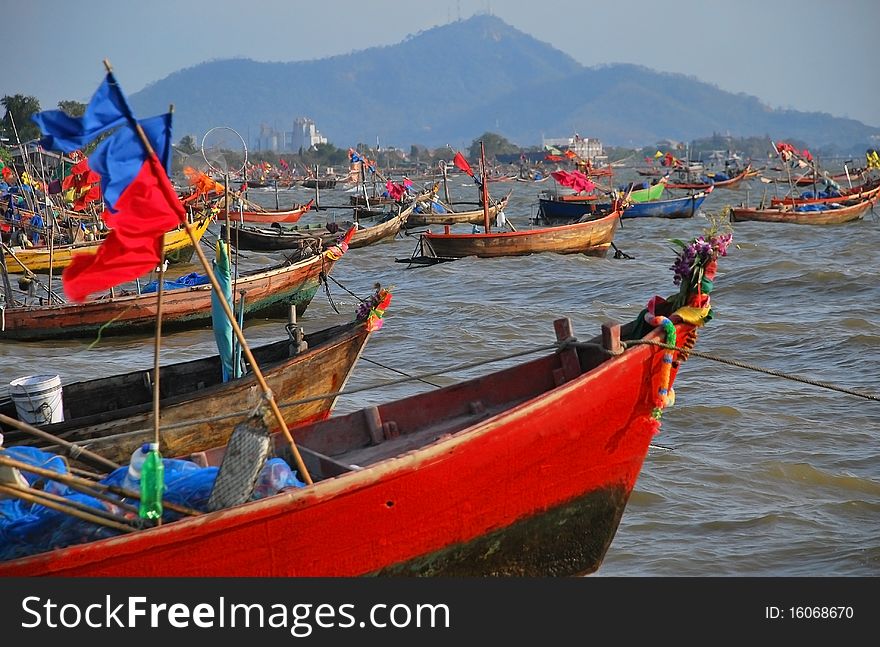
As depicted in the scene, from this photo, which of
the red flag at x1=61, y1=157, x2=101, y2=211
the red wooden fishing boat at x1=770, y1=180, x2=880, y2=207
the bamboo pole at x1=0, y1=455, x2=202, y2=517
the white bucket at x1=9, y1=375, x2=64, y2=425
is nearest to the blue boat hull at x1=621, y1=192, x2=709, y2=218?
the red wooden fishing boat at x1=770, y1=180, x2=880, y2=207

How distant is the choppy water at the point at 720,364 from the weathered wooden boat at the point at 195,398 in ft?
5.31

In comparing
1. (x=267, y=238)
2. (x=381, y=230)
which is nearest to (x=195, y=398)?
(x=267, y=238)

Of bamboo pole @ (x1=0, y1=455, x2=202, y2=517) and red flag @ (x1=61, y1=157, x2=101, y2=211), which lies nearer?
bamboo pole @ (x1=0, y1=455, x2=202, y2=517)

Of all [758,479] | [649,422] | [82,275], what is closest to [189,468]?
[82,275]

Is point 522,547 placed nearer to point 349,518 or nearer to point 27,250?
point 349,518

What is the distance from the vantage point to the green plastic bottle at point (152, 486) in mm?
4996

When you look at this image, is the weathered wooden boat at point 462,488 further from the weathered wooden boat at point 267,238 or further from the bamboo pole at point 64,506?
the weathered wooden boat at point 267,238

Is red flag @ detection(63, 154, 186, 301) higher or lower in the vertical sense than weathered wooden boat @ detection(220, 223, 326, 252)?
higher

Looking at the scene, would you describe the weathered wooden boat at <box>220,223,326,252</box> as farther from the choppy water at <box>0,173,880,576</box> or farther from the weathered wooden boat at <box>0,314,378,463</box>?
the weathered wooden boat at <box>0,314,378,463</box>

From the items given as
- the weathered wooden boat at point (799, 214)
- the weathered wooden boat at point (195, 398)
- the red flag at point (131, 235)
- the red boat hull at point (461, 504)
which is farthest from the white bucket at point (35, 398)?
the weathered wooden boat at point (799, 214)

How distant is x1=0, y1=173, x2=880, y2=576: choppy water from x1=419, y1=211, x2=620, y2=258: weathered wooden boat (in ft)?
0.92

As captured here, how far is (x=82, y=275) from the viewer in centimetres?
470

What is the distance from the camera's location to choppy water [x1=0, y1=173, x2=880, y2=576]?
23.8 feet

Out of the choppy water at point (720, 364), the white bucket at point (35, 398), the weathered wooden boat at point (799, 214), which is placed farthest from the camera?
the weathered wooden boat at point (799, 214)
